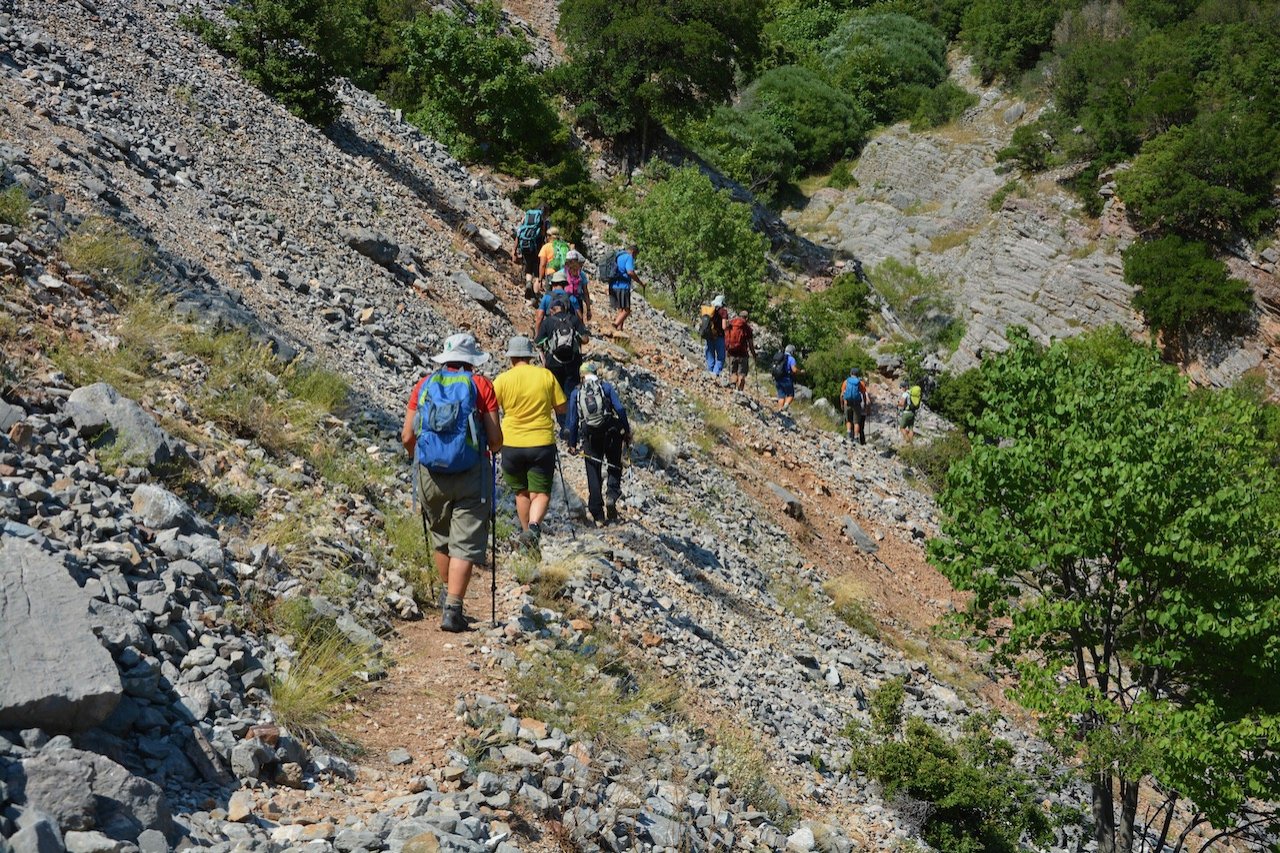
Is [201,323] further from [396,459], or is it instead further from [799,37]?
[799,37]

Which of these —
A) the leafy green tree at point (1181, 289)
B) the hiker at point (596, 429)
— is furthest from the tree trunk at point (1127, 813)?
the leafy green tree at point (1181, 289)

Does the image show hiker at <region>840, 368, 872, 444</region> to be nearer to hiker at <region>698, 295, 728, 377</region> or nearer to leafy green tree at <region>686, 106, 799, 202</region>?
hiker at <region>698, 295, 728, 377</region>

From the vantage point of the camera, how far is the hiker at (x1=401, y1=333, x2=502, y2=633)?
20.2 feet

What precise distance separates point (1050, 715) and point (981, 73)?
5304 cm

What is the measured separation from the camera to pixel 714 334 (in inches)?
760

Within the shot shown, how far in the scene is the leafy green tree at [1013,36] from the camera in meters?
54.8

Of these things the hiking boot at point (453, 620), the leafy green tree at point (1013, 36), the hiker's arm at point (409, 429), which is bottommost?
the hiking boot at point (453, 620)

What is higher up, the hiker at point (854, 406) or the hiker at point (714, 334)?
the hiker at point (714, 334)

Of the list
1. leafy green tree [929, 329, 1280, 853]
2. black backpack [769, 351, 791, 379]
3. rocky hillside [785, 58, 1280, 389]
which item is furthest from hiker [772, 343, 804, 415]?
rocky hillside [785, 58, 1280, 389]

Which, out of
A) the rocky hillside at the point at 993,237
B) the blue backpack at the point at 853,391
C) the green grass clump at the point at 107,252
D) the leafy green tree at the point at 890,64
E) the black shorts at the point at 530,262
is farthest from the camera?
the leafy green tree at the point at 890,64

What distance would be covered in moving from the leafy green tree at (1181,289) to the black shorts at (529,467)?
35.0 m

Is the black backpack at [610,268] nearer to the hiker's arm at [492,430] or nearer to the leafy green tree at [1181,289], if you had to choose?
the hiker's arm at [492,430]

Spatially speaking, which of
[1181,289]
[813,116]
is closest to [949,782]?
[1181,289]

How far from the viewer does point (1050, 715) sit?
416 inches
